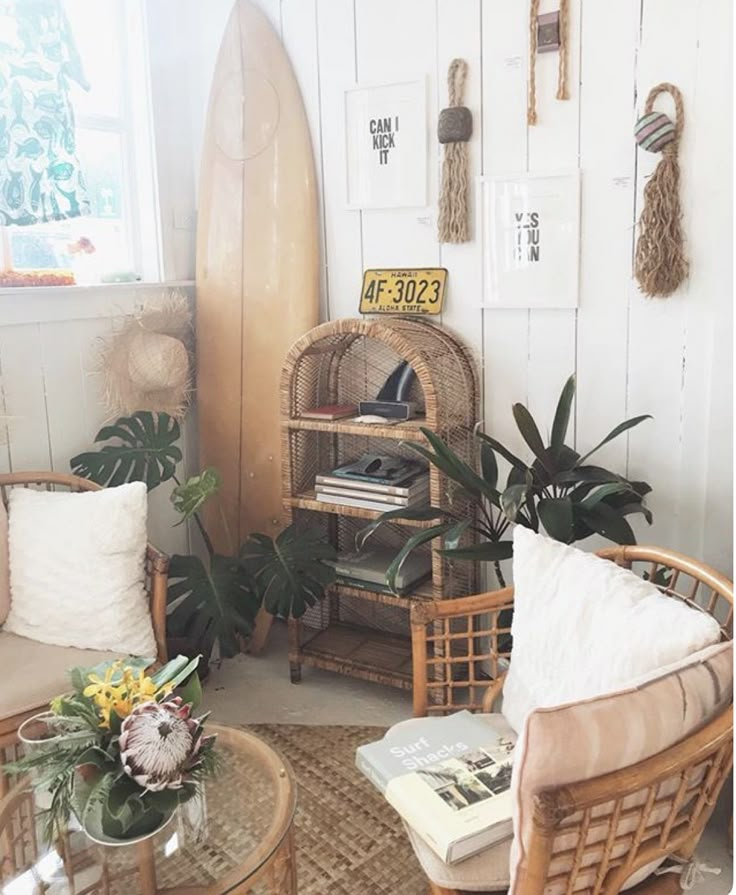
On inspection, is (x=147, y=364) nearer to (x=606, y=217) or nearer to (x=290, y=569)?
(x=290, y=569)

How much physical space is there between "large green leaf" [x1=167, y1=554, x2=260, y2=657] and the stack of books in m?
0.36

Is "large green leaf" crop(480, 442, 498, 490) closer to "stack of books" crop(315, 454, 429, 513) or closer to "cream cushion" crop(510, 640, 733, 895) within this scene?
"stack of books" crop(315, 454, 429, 513)

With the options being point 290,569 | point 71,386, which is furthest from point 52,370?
point 290,569

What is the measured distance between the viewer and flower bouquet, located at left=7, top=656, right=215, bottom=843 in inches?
52.6

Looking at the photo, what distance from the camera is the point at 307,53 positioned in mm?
2742

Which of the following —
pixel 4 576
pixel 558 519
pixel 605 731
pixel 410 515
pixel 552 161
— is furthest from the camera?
pixel 552 161

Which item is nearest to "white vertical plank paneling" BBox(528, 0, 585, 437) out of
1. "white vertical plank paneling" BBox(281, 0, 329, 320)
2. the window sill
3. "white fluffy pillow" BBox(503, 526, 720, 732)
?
"white vertical plank paneling" BBox(281, 0, 329, 320)

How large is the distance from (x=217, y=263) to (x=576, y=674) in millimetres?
1974

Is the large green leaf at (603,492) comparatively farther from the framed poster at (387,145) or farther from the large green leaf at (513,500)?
the framed poster at (387,145)

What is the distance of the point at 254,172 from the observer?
9.27 feet

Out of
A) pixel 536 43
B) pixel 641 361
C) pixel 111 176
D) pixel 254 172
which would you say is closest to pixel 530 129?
pixel 536 43

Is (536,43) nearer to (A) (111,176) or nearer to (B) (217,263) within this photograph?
(B) (217,263)

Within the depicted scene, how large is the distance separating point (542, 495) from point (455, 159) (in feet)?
3.34

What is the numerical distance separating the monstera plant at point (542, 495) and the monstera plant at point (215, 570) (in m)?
0.31
